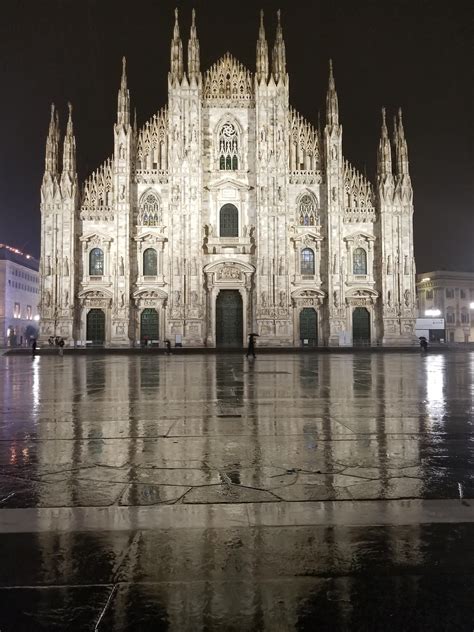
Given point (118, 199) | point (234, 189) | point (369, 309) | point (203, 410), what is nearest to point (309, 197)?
point (234, 189)

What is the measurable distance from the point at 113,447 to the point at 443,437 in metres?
3.58

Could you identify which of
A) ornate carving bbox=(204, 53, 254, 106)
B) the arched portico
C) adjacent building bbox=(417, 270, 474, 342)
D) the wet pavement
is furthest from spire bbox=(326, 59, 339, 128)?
adjacent building bbox=(417, 270, 474, 342)

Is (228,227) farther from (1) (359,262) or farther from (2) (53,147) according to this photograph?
(2) (53,147)

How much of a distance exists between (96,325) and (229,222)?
44.6 ft

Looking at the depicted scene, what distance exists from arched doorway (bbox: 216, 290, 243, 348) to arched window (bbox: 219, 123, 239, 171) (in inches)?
410

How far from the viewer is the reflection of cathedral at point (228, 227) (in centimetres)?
4294

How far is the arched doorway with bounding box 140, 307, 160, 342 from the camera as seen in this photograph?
4397cm

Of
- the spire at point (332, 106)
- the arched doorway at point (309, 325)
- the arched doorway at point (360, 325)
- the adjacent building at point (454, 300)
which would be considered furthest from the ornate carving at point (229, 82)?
the adjacent building at point (454, 300)

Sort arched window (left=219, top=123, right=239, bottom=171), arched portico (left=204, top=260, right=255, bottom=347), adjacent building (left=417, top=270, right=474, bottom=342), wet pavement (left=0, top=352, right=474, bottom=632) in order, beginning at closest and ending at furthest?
wet pavement (left=0, top=352, right=474, bottom=632), arched portico (left=204, top=260, right=255, bottom=347), arched window (left=219, top=123, right=239, bottom=171), adjacent building (left=417, top=270, right=474, bottom=342)

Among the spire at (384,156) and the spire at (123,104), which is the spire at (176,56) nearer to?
the spire at (123,104)

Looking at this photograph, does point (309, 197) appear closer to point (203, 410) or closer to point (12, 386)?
point (12, 386)

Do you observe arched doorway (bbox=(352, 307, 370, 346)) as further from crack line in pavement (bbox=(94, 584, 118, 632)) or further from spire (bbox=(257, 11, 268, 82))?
crack line in pavement (bbox=(94, 584, 118, 632))

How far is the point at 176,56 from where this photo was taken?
43438 mm

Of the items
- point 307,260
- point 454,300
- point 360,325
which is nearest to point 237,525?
point 307,260
